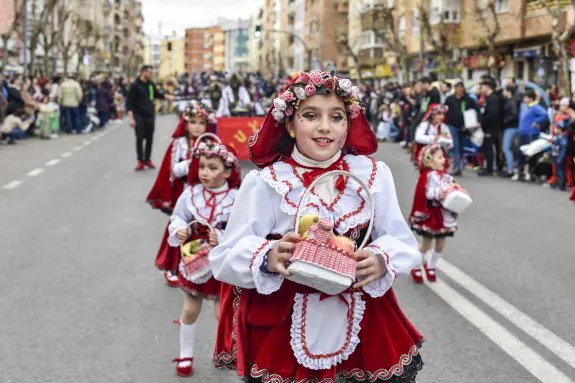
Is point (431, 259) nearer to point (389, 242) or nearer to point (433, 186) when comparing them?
point (433, 186)

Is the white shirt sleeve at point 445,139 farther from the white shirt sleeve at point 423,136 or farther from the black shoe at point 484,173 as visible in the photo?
the black shoe at point 484,173

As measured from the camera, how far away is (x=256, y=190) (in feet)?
10.6

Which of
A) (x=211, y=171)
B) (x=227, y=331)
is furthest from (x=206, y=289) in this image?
(x=227, y=331)

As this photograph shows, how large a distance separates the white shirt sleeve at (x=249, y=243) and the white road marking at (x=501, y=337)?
2548 mm

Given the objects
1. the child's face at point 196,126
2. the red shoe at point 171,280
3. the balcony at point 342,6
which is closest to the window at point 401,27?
the balcony at point 342,6

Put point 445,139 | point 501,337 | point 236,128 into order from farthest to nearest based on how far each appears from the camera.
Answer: point 236,128, point 445,139, point 501,337

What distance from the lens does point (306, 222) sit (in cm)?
301

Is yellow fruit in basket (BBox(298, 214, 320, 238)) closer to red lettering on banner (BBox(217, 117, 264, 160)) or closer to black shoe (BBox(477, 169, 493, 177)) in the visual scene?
red lettering on banner (BBox(217, 117, 264, 160))

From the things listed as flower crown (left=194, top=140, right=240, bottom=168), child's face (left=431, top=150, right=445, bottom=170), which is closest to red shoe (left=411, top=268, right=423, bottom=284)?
child's face (left=431, top=150, right=445, bottom=170)

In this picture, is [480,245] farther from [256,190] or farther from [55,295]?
[256,190]

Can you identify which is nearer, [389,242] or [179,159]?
[389,242]

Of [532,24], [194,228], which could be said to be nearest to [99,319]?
[194,228]

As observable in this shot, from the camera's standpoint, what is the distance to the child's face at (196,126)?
7.27 metres

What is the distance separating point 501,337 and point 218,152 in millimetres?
2225
